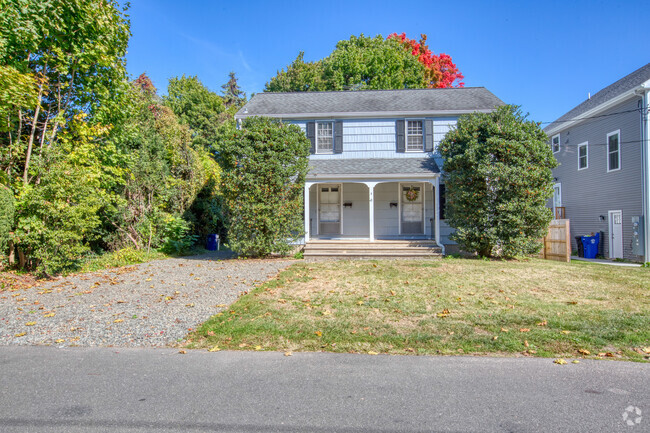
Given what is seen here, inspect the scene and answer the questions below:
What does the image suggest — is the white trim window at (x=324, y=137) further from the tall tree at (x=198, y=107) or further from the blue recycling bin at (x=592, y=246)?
the tall tree at (x=198, y=107)

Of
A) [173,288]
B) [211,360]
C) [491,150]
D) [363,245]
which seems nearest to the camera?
[211,360]

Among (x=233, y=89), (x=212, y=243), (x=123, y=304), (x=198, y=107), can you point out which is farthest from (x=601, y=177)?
(x=233, y=89)

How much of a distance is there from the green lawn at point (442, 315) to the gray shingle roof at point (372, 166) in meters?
4.84

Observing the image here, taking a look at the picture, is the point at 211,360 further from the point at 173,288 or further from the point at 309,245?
the point at 309,245

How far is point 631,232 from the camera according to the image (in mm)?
13383

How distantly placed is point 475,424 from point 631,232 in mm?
14399

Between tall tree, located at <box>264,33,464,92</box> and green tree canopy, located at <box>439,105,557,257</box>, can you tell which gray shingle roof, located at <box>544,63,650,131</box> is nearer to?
green tree canopy, located at <box>439,105,557,257</box>

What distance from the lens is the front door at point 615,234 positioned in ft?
45.7

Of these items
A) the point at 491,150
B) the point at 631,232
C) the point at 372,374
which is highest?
the point at 491,150

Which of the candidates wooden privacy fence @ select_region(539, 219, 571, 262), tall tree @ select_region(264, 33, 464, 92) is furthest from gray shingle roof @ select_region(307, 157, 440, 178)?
tall tree @ select_region(264, 33, 464, 92)

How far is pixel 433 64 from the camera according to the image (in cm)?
3356

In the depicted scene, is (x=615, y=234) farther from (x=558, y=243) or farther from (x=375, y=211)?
(x=375, y=211)

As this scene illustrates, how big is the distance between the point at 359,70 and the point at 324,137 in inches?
635

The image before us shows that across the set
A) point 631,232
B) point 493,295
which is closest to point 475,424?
point 493,295
